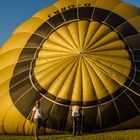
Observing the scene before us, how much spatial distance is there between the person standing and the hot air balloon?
265 millimetres

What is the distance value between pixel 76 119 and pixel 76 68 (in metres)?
2.22

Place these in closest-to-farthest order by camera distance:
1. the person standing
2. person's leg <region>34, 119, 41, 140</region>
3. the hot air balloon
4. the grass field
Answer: the grass field
person's leg <region>34, 119, 41, 140</region>
the person standing
the hot air balloon

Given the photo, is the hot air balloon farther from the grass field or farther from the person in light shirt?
the person in light shirt

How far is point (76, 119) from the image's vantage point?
16953 millimetres

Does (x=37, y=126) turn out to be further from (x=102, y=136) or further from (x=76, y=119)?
(x=102, y=136)

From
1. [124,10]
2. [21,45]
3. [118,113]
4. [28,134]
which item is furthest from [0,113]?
[124,10]

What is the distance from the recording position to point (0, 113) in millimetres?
18250

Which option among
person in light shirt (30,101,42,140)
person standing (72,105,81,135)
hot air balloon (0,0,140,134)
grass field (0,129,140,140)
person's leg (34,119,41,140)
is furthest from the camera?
hot air balloon (0,0,140,134)

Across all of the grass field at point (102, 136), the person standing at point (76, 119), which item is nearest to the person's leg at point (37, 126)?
the grass field at point (102, 136)

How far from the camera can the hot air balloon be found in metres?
17.3

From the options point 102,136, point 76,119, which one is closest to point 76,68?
point 76,119

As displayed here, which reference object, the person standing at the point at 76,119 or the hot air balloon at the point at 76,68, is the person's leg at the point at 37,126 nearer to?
the hot air balloon at the point at 76,68

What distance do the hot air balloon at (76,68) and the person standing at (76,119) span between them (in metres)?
0.26

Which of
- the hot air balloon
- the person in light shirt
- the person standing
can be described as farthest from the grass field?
the person in light shirt
